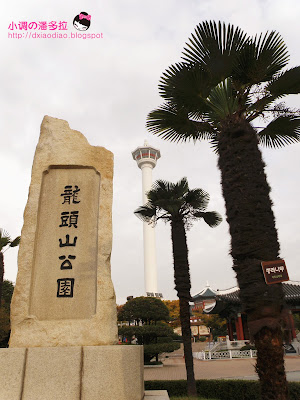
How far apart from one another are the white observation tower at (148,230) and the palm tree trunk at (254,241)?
1741 inches

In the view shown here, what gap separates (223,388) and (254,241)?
26.3ft

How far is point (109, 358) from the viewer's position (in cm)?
438

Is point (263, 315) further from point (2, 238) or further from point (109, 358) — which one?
point (2, 238)

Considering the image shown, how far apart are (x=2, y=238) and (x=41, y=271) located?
45.9ft

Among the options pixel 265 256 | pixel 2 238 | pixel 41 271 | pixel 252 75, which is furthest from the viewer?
pixel 2 238

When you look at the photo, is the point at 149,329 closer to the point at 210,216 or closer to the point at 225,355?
the point at 225,355

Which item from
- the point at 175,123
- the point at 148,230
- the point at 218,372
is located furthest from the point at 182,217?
the point at 148,230

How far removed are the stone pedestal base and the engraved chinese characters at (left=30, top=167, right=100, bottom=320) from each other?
651 mm

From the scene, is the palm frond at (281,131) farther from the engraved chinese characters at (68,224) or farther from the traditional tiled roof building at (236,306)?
the traditional tiled roof building at (236,306)

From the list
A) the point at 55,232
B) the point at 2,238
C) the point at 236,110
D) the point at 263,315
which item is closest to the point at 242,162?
the point at 236,110

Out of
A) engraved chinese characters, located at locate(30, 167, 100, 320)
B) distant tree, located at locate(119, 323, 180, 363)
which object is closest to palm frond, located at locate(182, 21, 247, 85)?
engraved chinese characters, located at locate(30, 167, 100, 320)

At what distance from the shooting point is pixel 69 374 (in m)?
4.27

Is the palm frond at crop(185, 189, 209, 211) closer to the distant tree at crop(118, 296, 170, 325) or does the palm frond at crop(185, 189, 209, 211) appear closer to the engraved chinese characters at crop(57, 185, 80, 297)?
the engraved chinese characters at crop(57, 185, 80, 297)

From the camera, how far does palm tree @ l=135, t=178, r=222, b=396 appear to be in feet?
35.1
